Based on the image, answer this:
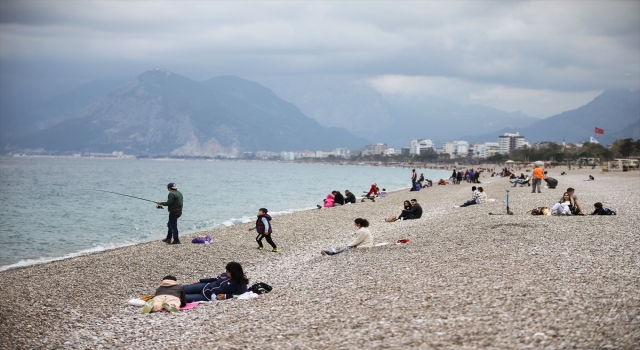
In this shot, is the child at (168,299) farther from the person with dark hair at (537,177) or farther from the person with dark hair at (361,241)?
the person with dark hair at (537,177)

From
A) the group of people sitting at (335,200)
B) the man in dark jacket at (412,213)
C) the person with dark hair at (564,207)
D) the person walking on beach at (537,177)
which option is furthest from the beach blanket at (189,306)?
the person walking on beach at (537,177)

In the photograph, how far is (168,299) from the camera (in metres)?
10.6

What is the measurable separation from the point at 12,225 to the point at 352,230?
817 inches

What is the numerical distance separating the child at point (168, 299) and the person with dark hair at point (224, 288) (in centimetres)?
34

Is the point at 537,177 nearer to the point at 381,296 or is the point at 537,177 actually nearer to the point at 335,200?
the point at 335,200

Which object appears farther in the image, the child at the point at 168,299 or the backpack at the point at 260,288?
the backpack at the point at 260,288

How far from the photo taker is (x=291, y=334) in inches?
314

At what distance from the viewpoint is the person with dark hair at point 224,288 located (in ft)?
36.7

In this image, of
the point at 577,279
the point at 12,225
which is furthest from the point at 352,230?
the point at 12,225

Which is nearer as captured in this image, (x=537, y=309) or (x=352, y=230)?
(x=537, y=309)

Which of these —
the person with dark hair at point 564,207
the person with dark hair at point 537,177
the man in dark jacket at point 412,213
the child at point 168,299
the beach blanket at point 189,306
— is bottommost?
the beach blanket at point 189,306

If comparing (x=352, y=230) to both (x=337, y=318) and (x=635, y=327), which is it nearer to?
(x=337, y=318)

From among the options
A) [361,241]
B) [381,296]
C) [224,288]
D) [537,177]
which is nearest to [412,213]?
[361,241]

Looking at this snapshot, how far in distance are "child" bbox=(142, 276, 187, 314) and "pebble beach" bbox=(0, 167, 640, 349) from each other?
25 cm
